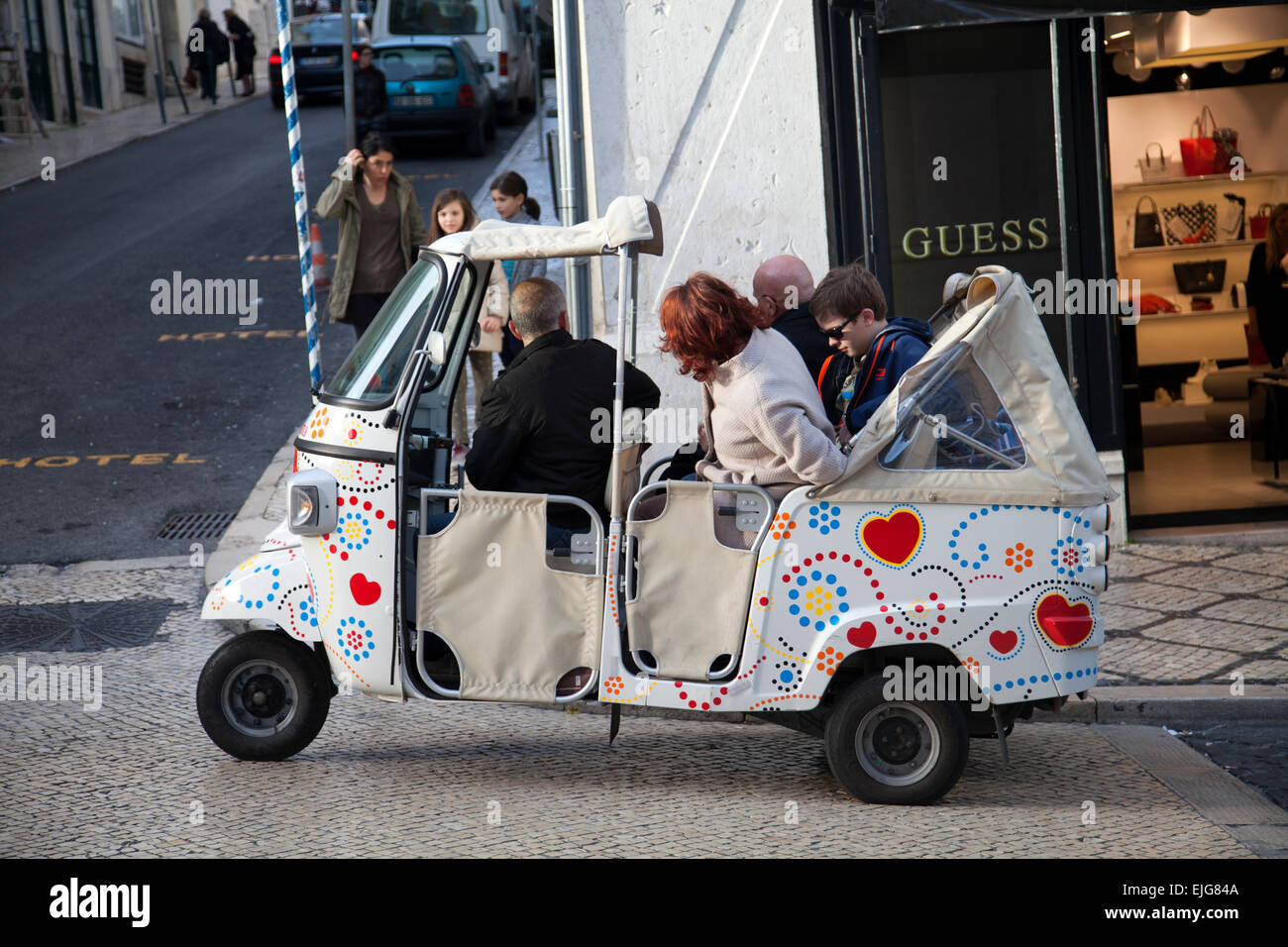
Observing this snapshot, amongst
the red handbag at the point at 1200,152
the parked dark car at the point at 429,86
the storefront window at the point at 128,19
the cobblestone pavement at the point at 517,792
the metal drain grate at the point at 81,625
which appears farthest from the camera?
the storefront window at the point at 128,19

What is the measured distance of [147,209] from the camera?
18297 millimetres

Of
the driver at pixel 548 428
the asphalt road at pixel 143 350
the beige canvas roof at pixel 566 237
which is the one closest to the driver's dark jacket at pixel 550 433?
the driver at pixel 548 428

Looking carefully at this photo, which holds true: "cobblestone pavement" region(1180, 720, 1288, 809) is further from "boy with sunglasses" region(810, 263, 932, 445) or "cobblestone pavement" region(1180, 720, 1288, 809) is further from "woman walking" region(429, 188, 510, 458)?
"woman walking" region(429, 188, 510, 458)

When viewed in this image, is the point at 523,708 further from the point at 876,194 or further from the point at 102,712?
the point at 876,194

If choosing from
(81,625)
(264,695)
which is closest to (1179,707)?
(264,695)

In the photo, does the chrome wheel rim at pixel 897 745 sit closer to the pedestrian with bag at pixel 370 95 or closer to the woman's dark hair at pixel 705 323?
the woman's dark hair at pixel 705 323

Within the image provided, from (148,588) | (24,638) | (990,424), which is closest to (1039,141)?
(990,424)

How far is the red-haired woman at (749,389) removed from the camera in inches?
181

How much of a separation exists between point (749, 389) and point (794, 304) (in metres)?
1.32

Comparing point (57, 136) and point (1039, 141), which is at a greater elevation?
point (57, 136)

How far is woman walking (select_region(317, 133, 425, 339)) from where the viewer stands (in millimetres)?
9312

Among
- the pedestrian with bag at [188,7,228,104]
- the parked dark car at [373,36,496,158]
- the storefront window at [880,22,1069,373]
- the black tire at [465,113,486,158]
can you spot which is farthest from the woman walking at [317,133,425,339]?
the pedestrian with bag at [188,7,228,104]

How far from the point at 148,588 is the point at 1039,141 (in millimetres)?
5556

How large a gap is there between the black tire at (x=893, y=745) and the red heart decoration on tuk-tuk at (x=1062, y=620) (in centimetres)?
40
